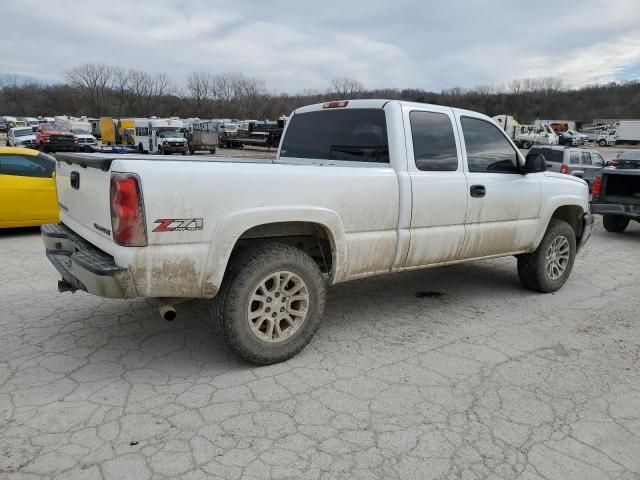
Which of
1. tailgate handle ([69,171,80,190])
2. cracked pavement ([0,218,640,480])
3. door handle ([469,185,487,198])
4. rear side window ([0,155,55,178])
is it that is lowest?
cracked pavement ([0,218,640,480])

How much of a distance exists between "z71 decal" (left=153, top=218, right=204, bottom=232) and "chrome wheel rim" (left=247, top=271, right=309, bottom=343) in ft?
2.00

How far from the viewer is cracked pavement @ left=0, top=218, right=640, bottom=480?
254 centimetres

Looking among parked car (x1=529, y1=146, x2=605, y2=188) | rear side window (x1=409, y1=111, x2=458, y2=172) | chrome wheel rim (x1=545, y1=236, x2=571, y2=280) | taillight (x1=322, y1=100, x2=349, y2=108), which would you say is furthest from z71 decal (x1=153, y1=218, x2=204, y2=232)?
parked car (x1=529, y1=146, x2=605, y2=188)

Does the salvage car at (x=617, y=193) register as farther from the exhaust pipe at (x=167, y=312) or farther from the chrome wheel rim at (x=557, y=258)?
the exhaust pipe at (x=167, y=312)

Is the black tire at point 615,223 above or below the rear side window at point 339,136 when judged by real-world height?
below

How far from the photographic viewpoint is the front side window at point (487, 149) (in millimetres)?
4590

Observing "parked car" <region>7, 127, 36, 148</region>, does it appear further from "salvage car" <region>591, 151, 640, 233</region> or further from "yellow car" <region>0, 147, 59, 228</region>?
"salvage car" <region>591, 151, 640, 233</region>

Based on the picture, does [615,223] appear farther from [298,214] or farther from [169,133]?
[169,133]

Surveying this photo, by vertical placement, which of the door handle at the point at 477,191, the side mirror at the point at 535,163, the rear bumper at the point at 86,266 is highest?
the side mirror at the point at 535,163

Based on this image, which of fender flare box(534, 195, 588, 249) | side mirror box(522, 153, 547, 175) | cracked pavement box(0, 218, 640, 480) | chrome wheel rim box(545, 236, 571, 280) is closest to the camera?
cracked pavement box(0, 218, 640, 480)

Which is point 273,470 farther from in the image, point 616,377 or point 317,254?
point 616,377

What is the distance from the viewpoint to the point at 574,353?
397 centimetres

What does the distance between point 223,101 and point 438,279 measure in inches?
4595

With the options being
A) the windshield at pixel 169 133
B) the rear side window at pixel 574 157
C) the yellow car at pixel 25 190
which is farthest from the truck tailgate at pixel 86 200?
the windshield at pixel 169 133
